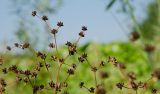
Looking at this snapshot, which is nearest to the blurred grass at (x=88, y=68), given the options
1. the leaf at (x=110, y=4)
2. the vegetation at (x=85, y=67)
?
the vegetation at (x=85, y=67)

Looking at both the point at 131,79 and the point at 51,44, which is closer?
the point at 131,79

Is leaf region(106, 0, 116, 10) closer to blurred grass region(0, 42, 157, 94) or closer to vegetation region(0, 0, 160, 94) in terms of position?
vegetation region(0, 0, 160, 94)

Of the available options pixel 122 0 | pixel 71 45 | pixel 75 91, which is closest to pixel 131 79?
pixel 71 45

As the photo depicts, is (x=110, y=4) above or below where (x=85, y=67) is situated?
below

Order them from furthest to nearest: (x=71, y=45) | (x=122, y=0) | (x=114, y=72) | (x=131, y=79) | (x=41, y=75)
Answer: (x=114, y=72), (x=41, y=75), (x=122, y=0), (x=71, y=45), (x=131, y=79)

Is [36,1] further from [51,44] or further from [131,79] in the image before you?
[131,79]

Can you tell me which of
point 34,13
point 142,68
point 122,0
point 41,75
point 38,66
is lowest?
point 38,66

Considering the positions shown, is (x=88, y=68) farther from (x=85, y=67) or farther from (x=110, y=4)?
(x=110, y=4)

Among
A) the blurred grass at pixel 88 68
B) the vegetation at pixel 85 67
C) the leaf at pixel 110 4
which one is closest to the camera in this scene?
the vegetation at pixel 85 67

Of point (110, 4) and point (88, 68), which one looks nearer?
point (110, 4)

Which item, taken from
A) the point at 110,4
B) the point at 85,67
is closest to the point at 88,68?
the point at 85,67

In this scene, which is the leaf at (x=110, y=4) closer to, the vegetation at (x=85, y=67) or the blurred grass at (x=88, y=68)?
the vegetation at (x=85, y=67)
